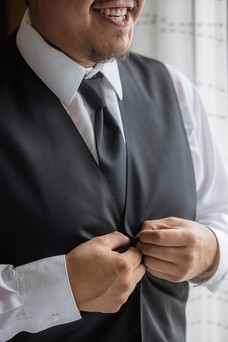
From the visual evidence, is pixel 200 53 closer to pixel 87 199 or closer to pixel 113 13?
pixel 113 13

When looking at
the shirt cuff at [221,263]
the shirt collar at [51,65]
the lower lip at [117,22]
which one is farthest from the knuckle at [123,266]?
the lower lip at [117,22]

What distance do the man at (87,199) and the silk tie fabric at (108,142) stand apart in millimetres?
11

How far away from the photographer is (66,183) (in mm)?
1233

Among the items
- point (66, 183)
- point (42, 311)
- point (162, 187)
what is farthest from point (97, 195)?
point (42, 311)

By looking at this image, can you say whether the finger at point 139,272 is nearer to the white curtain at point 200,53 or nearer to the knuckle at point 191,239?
the knuckle at point 191,239

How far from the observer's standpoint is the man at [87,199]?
1178 millimetres

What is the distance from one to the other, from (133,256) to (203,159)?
47cm

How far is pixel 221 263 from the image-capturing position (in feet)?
4.50

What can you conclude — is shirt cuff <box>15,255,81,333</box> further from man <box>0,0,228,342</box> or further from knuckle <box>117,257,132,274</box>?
knuckle <box>117,257,132,274</box>

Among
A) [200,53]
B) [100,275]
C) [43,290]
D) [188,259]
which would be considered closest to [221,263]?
[188,259]

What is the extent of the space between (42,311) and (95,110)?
20.4 inches

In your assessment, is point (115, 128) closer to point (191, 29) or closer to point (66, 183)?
point (66, 183)

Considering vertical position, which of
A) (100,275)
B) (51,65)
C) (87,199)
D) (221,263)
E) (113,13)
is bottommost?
(221,263)

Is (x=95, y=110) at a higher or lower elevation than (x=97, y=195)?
higher
